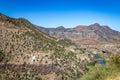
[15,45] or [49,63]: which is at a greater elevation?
[15,45]

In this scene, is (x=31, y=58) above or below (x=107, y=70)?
below

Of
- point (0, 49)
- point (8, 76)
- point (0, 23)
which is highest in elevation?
point (0, 23)

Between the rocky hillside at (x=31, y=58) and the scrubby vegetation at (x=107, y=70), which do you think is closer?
the scrubby vegetation at (x=107, y=70)

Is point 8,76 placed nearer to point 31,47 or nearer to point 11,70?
point 11,70

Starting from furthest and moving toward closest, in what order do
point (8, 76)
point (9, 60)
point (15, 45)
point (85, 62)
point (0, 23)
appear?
point (85, 62) < point (0, 23) < point (15, 45) < point (9, 60) < point (8, 76)

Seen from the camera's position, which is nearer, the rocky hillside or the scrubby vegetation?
the scrubby vegetation

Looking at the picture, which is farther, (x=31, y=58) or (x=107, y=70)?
(x=31, y=58)

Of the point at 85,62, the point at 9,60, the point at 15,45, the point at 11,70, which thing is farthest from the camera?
the point at 85,62

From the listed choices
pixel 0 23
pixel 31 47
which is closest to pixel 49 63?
pixel 31 47
